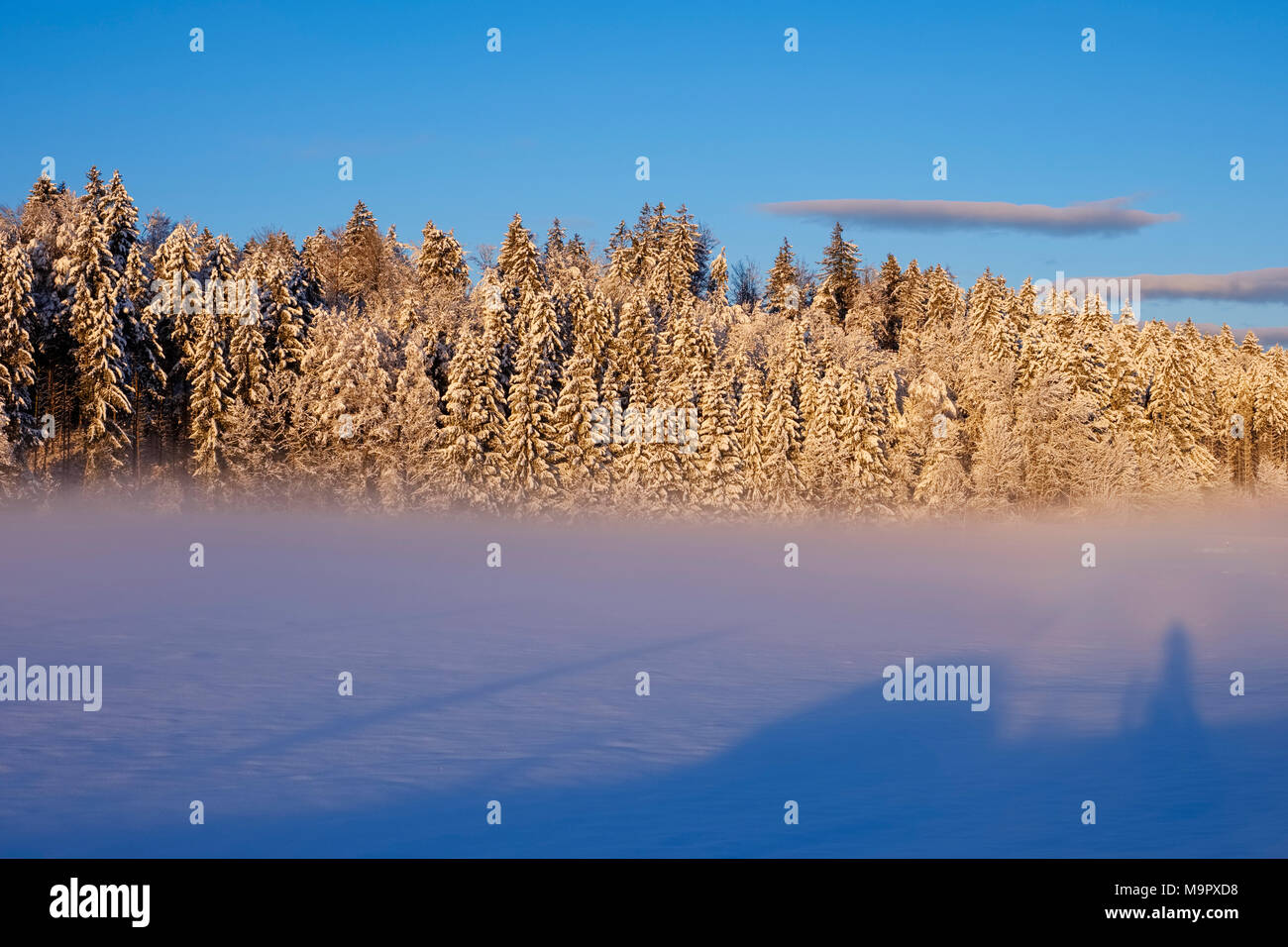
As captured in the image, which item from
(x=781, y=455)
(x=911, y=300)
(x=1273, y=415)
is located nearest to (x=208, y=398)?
(x=781, y=455)

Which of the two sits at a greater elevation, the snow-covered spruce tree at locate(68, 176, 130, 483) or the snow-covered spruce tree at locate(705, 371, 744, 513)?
the snow-covered spruce tree at locate(68, 176, 130, 483)

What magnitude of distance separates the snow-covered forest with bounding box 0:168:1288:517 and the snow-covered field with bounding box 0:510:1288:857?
19.5 metres

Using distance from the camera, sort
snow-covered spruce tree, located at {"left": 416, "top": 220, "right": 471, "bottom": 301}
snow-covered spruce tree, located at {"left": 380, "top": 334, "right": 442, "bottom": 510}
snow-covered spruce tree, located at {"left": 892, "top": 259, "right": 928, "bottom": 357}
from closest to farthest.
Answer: snow-covered spruce tree, located at {"left": 380, "top": 334, "right": 442, "bottom": 510} < snow-covered spruce tree, located at {"left": 416, "top": 220, "right": 471, "bottom": 301} < snow-covered spruce tree, located at {"left": 892, "top": 259, "right": 928, "bottom": 357}

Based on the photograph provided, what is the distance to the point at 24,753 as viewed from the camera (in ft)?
45.5

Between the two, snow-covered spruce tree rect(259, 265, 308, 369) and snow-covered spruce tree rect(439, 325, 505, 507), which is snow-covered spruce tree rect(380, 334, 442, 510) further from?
snow-covered spruce tree rect(259, 265, 308, 369)

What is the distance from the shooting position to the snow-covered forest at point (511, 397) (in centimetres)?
5519

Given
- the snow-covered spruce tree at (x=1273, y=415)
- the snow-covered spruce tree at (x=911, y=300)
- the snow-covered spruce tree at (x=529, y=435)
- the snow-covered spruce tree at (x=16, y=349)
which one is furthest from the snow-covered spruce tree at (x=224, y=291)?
the snow-covered spruce tree at (x=1273, y=415)

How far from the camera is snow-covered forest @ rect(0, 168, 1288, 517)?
55188 mm

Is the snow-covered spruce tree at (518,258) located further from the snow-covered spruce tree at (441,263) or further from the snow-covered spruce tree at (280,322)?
the snow-covered spruce tree at (280,322)

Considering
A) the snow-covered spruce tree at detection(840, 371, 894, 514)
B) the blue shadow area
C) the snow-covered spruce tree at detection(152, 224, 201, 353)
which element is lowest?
the blue shadow area

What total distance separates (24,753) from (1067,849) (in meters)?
11.8

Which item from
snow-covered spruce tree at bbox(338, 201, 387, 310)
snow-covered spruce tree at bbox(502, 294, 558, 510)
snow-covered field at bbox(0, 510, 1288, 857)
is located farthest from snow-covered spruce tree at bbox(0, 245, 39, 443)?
snow-covered spruce tree at bbox(338, 201, 387, 310)

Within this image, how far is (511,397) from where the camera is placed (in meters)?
58.8

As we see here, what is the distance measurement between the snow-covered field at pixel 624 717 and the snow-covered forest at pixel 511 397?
19537 mm
